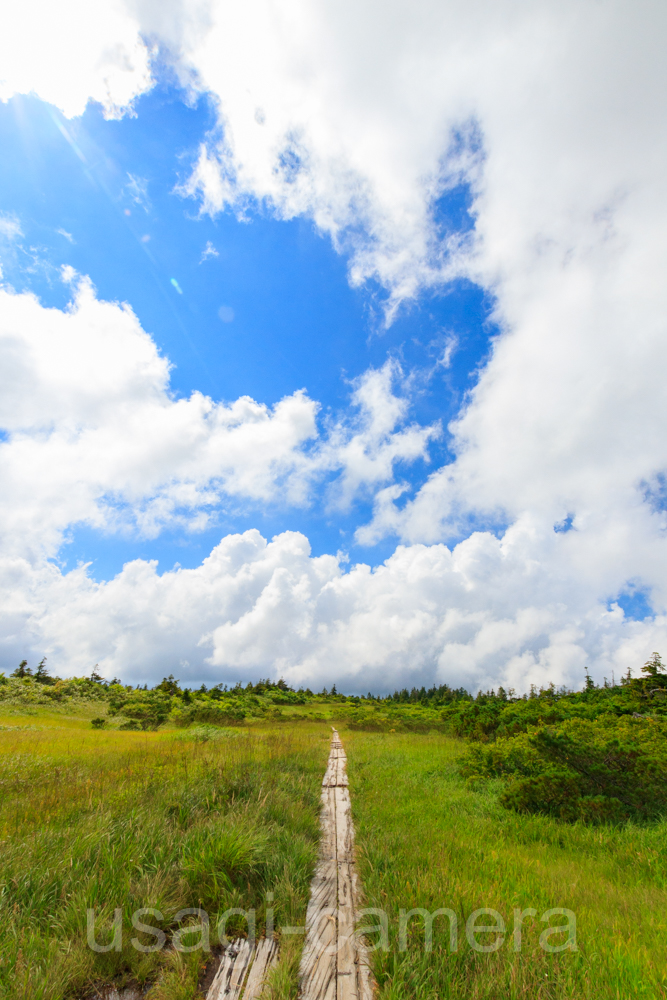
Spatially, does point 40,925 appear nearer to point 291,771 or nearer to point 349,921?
point 349,921

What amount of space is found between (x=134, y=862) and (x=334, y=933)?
6.92 ft

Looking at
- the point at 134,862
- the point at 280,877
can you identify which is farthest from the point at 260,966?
the point at 134,862

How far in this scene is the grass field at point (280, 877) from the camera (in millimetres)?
3080

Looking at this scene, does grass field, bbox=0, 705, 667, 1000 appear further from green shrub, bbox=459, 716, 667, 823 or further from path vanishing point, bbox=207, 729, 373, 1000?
green shrub, bbox=459, 716, 667, 823

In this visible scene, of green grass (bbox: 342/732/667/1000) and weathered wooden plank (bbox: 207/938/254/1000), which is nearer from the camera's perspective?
weathered wooden plank (bbox: 207/938/254/1000)

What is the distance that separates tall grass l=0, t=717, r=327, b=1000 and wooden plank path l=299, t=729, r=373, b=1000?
0.22 metres

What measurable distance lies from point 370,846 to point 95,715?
43229mm

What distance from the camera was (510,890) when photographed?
4562 millimetres

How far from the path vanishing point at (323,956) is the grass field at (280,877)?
0.18 metres

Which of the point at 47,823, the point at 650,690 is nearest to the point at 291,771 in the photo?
the point at 47,823

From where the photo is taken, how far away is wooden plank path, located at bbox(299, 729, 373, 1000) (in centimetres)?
313

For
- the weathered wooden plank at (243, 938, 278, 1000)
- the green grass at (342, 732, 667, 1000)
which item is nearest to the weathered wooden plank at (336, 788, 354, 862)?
the green grass at (342, 732, 667, 1000)

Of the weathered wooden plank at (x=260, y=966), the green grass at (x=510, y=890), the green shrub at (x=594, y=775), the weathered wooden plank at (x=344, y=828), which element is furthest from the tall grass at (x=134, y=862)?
the green shrub at (x=594, y=775)

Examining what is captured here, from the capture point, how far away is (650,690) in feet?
47.7
